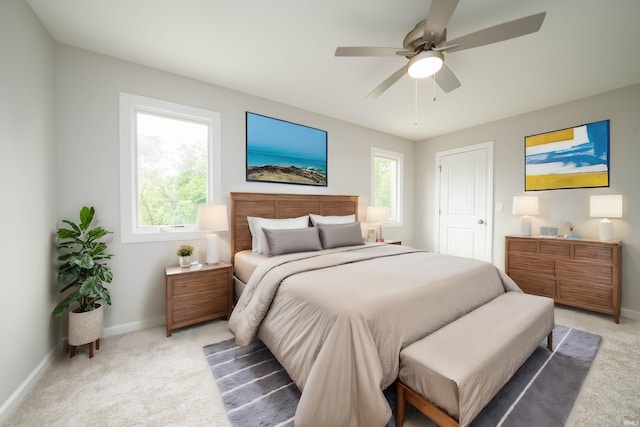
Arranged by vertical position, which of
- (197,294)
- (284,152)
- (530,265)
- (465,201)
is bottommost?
(197,294)

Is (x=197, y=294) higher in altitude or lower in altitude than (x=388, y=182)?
lower

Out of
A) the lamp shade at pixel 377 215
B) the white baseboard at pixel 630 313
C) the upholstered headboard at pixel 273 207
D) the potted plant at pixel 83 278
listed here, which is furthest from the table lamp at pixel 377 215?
the potted plant at pixel 83 278

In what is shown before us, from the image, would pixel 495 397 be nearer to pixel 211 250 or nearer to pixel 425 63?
pixel 425 63

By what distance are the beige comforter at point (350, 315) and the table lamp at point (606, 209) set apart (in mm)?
1698

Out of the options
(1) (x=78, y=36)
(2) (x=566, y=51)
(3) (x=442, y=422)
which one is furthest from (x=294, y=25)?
(3) (x=442, y=422)

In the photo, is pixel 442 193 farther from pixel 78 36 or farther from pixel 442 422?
pixel 78 36

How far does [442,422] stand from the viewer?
3.87ft

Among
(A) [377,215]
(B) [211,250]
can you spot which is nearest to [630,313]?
(A) [377,215]

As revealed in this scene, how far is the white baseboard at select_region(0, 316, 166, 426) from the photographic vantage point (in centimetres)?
144

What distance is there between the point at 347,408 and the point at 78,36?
3392mm

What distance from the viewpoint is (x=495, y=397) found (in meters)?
1.59

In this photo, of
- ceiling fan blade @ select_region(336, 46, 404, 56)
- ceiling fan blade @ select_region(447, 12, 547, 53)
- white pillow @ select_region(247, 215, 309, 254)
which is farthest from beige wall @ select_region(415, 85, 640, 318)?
white pillow @ select_region(247, 215, 309, 254)

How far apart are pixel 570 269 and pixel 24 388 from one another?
16.9ft

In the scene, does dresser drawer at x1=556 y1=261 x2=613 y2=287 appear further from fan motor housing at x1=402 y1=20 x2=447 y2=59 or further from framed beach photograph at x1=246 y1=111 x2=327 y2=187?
framed beach photograph at x1=246 y1=111 x2=327 y2=187
